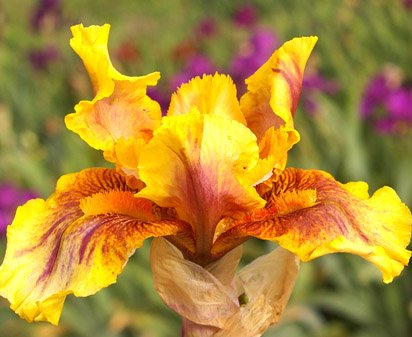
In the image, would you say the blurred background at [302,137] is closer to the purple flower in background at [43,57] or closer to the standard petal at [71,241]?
the purple flower in background at [43,57]

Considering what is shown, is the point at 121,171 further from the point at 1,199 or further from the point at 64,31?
the point at 64,31

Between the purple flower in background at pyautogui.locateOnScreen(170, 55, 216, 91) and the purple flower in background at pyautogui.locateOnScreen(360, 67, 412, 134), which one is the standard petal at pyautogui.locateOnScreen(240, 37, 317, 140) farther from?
the purple flower in background at pyautogui.locateOnScreen(170, 55, 216, 91)

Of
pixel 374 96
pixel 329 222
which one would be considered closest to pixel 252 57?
pixel 374 96

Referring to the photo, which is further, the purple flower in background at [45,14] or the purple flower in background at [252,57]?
the purple flower in background at [45,14]

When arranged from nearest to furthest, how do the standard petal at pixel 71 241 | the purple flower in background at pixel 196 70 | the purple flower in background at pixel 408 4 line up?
the standard petal at pixel 71 241
the purple flower in background at pixel 196 70
the purple flower in background at pixel 408 4

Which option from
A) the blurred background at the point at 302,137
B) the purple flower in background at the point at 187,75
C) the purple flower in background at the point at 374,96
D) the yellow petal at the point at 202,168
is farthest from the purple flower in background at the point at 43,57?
the yellow petal at the point at 202,168

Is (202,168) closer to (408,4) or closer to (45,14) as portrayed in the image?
(408,4)

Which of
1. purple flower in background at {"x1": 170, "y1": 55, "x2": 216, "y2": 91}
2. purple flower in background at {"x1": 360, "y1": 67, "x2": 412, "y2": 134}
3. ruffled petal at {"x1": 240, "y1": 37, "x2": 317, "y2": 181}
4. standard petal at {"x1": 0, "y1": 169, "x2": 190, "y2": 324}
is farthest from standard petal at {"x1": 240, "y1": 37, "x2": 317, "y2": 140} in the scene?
purple flower in background at {"x1": 170, "y1": 55, "x2": 216, "y2": 91}
